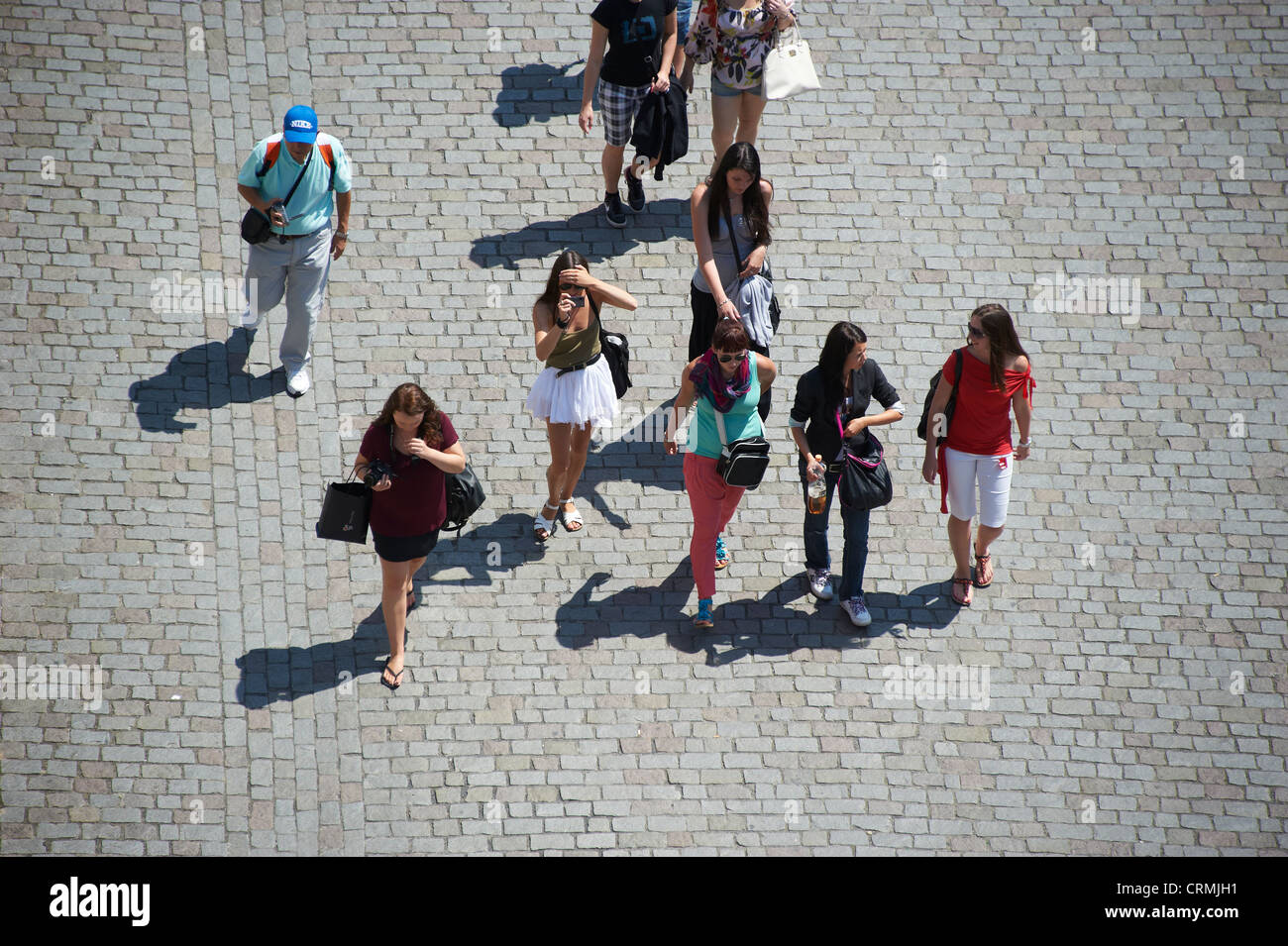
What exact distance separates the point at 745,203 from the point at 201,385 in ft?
13.0

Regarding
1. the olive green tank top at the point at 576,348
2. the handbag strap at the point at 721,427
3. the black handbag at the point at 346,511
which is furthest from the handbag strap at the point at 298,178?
the handbag strap at the point at 721,427

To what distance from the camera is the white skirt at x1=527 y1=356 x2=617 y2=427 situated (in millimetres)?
7500

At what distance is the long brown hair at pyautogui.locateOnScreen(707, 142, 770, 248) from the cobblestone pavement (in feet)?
4.35

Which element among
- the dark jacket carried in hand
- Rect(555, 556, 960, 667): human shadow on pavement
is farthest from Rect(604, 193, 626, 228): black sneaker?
Rect(555, 556, 960, 667): human shadow on pavement

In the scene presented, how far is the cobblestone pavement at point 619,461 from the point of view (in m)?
6.93

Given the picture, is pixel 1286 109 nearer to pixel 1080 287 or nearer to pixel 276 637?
pixel 1080 287

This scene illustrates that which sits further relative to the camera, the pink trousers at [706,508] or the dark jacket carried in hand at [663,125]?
the dark jacket carried in hand at [663,125]

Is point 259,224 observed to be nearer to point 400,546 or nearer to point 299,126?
point 299,126

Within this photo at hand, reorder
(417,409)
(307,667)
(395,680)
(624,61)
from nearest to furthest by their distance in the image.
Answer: (417,409) → (395,680) → (307,667) → (624,61)

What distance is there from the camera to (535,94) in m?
10.5

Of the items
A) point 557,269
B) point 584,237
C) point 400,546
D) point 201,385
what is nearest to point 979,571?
point 557,269

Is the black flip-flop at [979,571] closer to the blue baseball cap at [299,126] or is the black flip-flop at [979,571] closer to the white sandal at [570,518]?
the white sandal at [570,518]

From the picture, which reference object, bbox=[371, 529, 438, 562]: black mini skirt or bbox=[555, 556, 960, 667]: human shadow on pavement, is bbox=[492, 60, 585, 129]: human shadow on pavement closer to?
bbox=[555, 556, 960, 667]: human shadow on pavement

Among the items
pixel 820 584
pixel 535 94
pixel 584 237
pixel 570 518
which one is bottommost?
pixel 820 584
